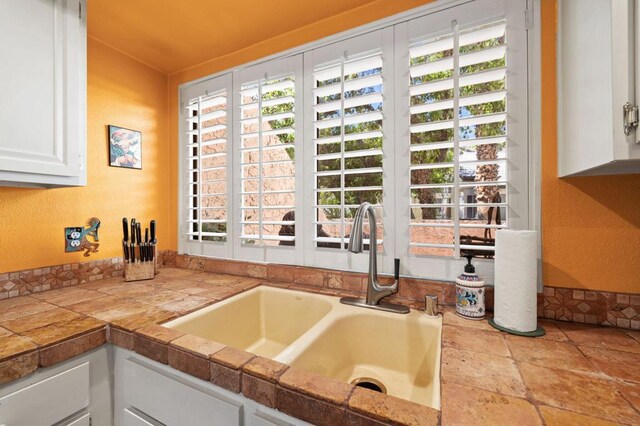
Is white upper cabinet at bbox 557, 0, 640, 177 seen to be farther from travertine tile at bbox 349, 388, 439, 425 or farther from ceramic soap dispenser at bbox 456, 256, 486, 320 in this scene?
travertine tile at bbox 349, 388, 439, 425

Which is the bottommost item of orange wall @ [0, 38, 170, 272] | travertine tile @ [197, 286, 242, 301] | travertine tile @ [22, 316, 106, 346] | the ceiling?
travertine tile @ [197, 286, 242, 301]

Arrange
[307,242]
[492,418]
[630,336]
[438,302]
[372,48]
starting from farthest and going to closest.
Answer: [307,242]
[372,48]
[438,302]
[630,336]
[492,418]

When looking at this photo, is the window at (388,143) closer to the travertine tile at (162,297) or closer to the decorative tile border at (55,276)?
the travertine tile at (162,297)

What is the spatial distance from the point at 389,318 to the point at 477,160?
695 millimetres

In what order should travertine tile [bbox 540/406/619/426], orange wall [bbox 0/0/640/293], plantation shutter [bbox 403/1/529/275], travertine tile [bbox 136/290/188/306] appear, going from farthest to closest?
travertine tile [bbox 136/290/188/306]
plantation shutter [bbox 403/1/529/275]
orange wall [bbox 0/0/640/293]
travertine tile [bbox 540/406/619/426]

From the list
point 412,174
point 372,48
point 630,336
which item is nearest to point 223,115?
point 372,48

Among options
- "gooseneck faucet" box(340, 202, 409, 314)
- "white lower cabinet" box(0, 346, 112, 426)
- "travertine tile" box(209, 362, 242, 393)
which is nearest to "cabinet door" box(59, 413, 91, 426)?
"white lower cabinet" box(0, 346, 112, 426)

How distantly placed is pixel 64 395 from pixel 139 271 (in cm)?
75

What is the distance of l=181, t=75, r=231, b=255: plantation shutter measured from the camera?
1671 mm

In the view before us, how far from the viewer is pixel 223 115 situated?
5.52ft

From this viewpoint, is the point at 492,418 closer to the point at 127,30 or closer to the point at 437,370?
the point at 437,370

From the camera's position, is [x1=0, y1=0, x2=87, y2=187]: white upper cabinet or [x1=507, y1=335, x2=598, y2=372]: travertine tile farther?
[x1=0, y1=0, x2=87, y2=187]: white upper cabinet

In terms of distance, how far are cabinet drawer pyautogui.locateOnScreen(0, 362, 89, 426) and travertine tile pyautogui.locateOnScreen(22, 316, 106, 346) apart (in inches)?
4.3

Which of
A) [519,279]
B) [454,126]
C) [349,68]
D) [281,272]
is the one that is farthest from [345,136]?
[519,279]
